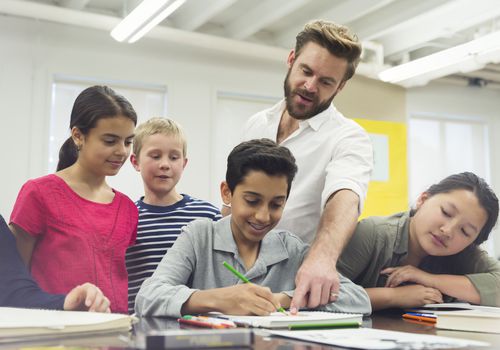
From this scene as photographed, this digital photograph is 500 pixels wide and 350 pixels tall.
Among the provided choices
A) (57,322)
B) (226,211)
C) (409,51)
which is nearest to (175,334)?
(57,322)

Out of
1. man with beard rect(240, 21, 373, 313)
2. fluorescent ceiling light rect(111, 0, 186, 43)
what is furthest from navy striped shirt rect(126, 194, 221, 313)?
fluorescent ceiling light rect(111, 0, 186, 43)

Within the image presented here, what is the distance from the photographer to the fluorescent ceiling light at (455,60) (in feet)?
12.5

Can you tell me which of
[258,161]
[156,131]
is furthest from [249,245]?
[156,131]

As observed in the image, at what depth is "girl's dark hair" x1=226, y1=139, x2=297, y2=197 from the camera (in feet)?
3.92

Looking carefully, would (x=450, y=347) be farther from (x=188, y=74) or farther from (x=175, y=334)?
(x=188, y=74)

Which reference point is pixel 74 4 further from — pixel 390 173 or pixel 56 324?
pixel 56 324

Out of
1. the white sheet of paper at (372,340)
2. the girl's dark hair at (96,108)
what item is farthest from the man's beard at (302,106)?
the white sheet of paper at (372,340)

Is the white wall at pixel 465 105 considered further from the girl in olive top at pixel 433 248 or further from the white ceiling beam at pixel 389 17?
the girl in olive top at pixel 433 248

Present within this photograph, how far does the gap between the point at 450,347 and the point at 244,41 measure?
159 inches

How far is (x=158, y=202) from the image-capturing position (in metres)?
1.65

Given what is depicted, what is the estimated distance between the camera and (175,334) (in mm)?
604

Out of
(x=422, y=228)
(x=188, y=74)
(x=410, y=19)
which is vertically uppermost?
(x=410, y=19)

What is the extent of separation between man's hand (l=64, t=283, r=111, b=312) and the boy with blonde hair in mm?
458

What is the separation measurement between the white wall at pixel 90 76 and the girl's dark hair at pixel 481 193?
3.00m
